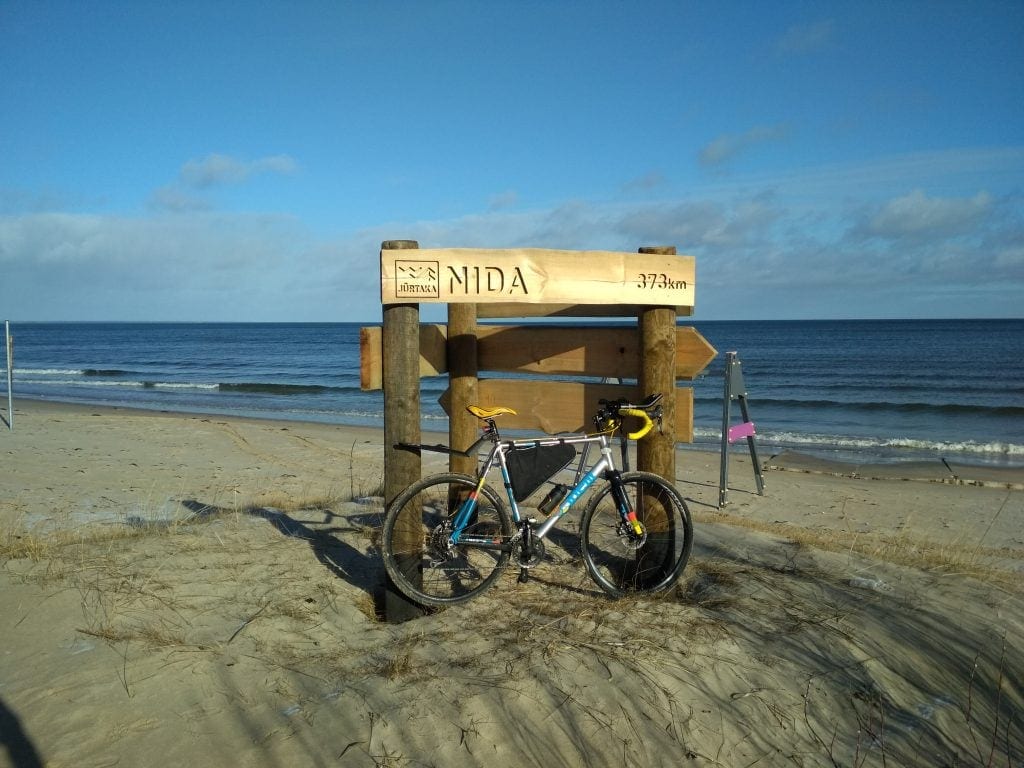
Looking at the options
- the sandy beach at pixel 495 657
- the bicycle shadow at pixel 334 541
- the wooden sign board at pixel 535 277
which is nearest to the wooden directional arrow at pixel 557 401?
the wooden sign board at pixel 535 277

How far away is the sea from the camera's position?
17047mm

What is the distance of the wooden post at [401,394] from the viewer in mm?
4281

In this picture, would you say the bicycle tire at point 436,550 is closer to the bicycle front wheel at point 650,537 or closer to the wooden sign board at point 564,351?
the bicycle front wheel at point 650,537

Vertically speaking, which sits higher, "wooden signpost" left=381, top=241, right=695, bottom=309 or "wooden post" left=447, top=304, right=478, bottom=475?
"wooden signpost" left=381, top=241, right=695, bottom=309

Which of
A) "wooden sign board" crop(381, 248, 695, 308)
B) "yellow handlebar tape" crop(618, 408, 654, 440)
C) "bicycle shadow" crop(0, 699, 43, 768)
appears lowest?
"bicycle shadow" crop(0, 699, 43, 768)

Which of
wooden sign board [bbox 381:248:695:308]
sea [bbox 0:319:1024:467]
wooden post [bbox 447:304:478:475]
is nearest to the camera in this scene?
wooden sign board [bbox 381:248:695:308]

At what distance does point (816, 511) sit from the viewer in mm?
9648

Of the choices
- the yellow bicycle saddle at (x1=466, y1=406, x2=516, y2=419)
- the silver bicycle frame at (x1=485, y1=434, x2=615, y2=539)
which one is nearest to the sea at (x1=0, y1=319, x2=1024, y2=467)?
the silver bicycle frame at (x1=485, y1=434, x2=615, y2=539)

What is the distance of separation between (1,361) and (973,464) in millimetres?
51807

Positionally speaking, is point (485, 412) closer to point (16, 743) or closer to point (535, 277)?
point (535, 277)

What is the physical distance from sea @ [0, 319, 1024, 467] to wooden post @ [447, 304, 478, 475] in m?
1.48

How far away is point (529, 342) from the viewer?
4.95 meters

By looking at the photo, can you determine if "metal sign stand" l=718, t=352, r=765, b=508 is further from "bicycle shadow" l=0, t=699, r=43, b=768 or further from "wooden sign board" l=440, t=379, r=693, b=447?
"bicycle shadow" l=0, t=699, r=43, b=768

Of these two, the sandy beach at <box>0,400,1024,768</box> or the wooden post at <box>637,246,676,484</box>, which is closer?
the sandy beach at <box>0,400,1024,768</box>
